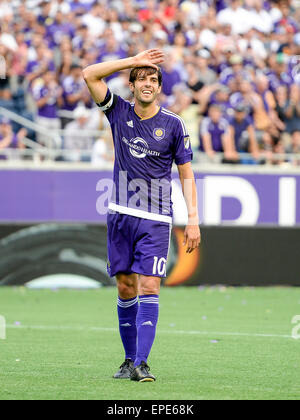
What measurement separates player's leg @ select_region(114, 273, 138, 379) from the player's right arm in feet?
4.64

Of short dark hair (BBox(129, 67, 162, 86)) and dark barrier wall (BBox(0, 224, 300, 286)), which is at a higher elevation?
short dark hair (BBox(129, 67, 162, 86))

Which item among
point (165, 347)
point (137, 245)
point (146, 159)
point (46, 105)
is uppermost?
point (46, 105)

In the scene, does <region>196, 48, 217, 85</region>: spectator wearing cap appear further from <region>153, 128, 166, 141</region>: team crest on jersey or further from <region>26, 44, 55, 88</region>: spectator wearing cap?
<region>153, 128, 166, 141</region>: team crest on jersey

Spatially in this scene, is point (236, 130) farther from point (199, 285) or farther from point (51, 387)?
point (51, 387)

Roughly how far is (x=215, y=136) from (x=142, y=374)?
36.8ft

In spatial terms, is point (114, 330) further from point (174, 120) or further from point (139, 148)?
point (174, 120)

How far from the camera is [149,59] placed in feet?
22.6

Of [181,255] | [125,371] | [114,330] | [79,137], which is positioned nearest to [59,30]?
[79,137]

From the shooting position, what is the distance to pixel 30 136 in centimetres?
1728

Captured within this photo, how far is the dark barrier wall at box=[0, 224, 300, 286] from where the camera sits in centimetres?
1543

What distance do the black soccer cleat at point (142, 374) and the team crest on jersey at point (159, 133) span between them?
1709mm

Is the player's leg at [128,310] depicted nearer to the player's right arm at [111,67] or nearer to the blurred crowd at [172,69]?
the player's right arm at [111,67]

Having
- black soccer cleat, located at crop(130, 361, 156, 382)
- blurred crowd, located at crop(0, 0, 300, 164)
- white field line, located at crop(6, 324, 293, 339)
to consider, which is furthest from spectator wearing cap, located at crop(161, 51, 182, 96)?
black soccer cleat, located at crop(130, 361, 156, 382)
